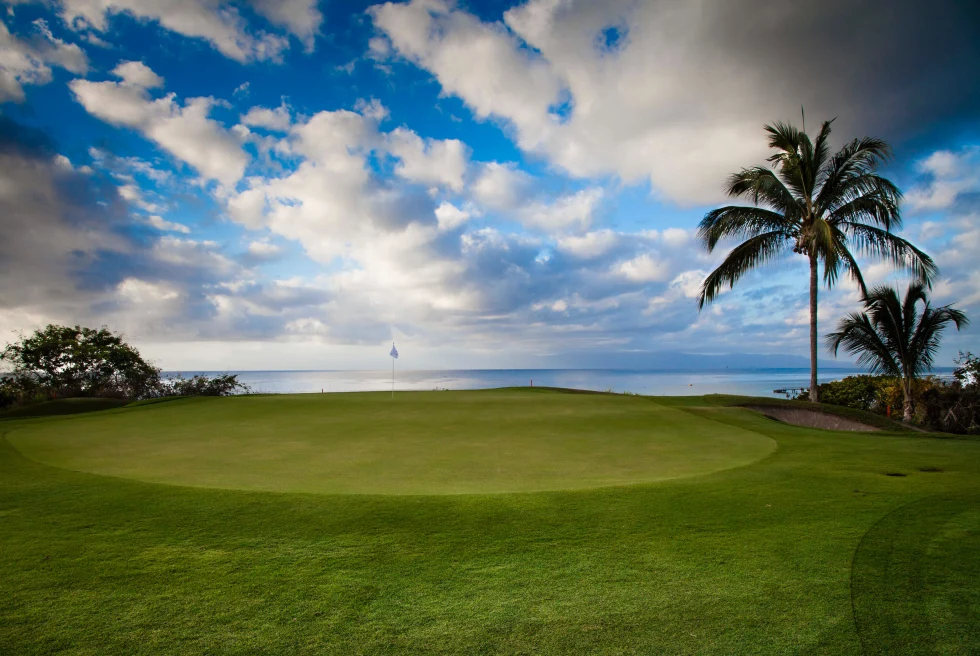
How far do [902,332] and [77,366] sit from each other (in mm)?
30854

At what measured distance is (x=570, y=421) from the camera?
10.3m

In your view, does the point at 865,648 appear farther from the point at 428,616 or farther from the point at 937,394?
the point at 937,394

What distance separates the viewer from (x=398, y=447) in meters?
7.32

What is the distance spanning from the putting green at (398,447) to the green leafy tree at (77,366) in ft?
42.1

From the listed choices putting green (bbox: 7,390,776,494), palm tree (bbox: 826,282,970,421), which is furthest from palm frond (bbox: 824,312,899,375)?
putting green (bbox: 7,390,776,494)

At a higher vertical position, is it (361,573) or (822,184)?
(822,184)

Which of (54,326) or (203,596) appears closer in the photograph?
(203,596)

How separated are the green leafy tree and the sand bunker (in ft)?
82.8

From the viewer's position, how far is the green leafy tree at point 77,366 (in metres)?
21.2

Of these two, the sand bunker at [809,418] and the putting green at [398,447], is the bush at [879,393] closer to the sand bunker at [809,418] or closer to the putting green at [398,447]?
the sand bunker at [809,418]

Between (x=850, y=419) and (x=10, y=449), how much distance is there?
1606 cm

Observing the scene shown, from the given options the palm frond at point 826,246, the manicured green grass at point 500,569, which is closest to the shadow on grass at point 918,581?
the manicured green grass at point 500,569

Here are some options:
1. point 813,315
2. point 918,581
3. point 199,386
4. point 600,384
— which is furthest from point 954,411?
point 600,384

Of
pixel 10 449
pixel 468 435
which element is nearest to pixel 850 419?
pixel 468 435
